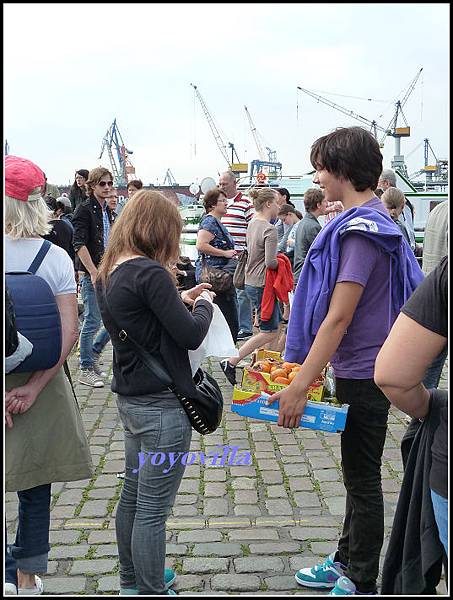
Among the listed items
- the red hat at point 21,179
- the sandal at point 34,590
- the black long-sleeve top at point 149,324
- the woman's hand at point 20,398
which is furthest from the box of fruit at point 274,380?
the sandal at point 34,590

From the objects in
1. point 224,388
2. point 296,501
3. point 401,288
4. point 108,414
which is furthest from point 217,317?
point 224,388

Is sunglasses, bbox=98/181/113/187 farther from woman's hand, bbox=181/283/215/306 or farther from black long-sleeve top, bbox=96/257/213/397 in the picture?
black long-sleeve top, bbox=96/257/213/397

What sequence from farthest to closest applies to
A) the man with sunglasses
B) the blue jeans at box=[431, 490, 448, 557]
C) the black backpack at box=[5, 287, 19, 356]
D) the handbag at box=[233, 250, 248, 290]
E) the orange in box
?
the handbag at box=[233, 250, 248, 290] < the man with sunglasses < the orange in box < the black backpack at box=[5, 287, 19, 356] < the blue jeans at box=[431, 490, 448, 557]

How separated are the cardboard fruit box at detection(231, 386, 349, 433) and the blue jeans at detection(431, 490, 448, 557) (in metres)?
0.82

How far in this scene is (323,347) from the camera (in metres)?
3.05

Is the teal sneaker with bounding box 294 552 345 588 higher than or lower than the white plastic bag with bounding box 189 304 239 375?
lower

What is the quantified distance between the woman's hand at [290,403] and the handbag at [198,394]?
26 cm

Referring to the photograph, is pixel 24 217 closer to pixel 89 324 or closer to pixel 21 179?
pixel 21 179

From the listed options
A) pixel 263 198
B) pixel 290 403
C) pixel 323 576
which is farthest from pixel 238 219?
pixel 290 403

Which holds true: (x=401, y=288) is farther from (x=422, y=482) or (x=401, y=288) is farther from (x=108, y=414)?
(x=108, y=414)

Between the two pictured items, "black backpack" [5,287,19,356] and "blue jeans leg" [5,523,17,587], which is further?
"blue jeans leg" [5,523,17,587]

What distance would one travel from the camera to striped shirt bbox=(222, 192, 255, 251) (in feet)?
29.9

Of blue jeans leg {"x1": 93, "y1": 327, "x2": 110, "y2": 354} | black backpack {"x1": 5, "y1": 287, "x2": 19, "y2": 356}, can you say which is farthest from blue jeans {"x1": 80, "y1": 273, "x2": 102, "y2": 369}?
black backpack {"x1": 5, "y1": 287, "x2": 19, "y2": 356}

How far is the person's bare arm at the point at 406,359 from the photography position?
6.83 feet
